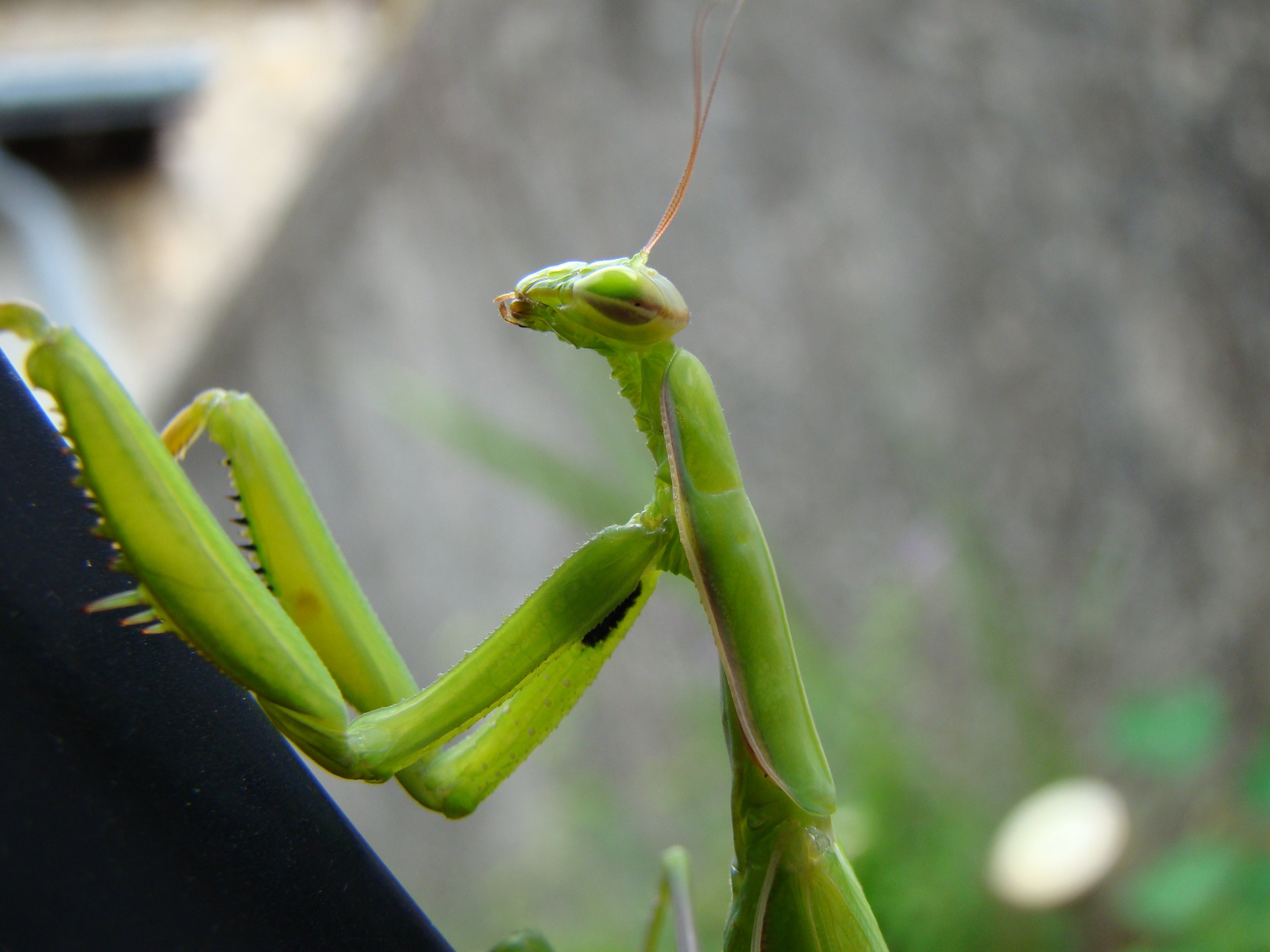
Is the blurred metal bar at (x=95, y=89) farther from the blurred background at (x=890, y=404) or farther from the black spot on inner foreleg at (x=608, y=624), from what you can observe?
the black spot on inner foreleg at (x=608, y=624)

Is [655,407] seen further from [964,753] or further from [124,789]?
[964,753]

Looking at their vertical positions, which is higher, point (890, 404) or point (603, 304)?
point (890, 404)

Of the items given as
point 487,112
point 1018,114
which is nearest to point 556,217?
point 487,112

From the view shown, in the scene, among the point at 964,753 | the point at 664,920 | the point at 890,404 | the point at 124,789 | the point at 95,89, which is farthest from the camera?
the point at 95,89

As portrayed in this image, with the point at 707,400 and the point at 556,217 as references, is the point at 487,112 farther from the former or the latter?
the point at 707,400

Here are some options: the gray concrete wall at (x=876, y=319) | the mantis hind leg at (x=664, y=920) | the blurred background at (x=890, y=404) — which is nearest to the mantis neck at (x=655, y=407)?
the mantis hind leg at (x=664, y=920)

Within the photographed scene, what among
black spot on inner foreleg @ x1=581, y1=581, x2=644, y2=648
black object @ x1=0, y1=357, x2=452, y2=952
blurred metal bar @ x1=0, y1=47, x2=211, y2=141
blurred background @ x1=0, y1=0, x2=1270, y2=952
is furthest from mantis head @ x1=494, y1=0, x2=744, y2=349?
blurred metal bar @ x1=0, y1=47, x2=211, y2=141

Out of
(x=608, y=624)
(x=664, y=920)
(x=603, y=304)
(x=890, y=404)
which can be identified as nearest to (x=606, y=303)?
(x=603, y=304)
